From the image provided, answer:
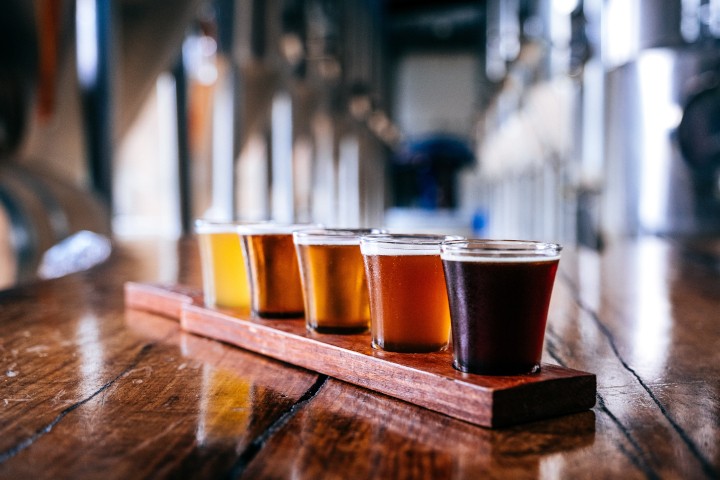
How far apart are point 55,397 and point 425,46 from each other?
50.4 feet

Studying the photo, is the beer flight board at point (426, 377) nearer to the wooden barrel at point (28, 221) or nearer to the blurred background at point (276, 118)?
the wooden barrel at point (28, 221)

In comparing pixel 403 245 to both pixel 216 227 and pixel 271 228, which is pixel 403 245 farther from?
pixel 216 227

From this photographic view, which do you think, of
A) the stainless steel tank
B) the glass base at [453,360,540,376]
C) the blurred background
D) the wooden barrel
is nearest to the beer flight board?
the glass base at [453,360,540,376]

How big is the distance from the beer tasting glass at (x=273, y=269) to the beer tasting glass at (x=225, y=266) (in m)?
0.06

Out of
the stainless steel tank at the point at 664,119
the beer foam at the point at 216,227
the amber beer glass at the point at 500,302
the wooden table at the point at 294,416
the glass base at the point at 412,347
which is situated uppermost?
the stainless steel tank at the point at 664,119

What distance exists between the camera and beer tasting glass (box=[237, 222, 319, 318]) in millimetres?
768

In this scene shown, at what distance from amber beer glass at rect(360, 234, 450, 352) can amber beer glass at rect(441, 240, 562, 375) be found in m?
0.05

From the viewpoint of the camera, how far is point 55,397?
565mm

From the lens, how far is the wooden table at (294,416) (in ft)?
1.36

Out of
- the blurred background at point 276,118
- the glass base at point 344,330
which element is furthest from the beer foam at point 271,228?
the blurred background at point 276,118

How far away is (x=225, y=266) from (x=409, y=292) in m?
0.32

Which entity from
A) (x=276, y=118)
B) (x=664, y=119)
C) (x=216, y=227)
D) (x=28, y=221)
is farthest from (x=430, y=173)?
(x=216, y=227)

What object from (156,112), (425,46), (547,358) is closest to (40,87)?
(156,112)

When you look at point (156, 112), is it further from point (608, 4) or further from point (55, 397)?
point (55, 397)
